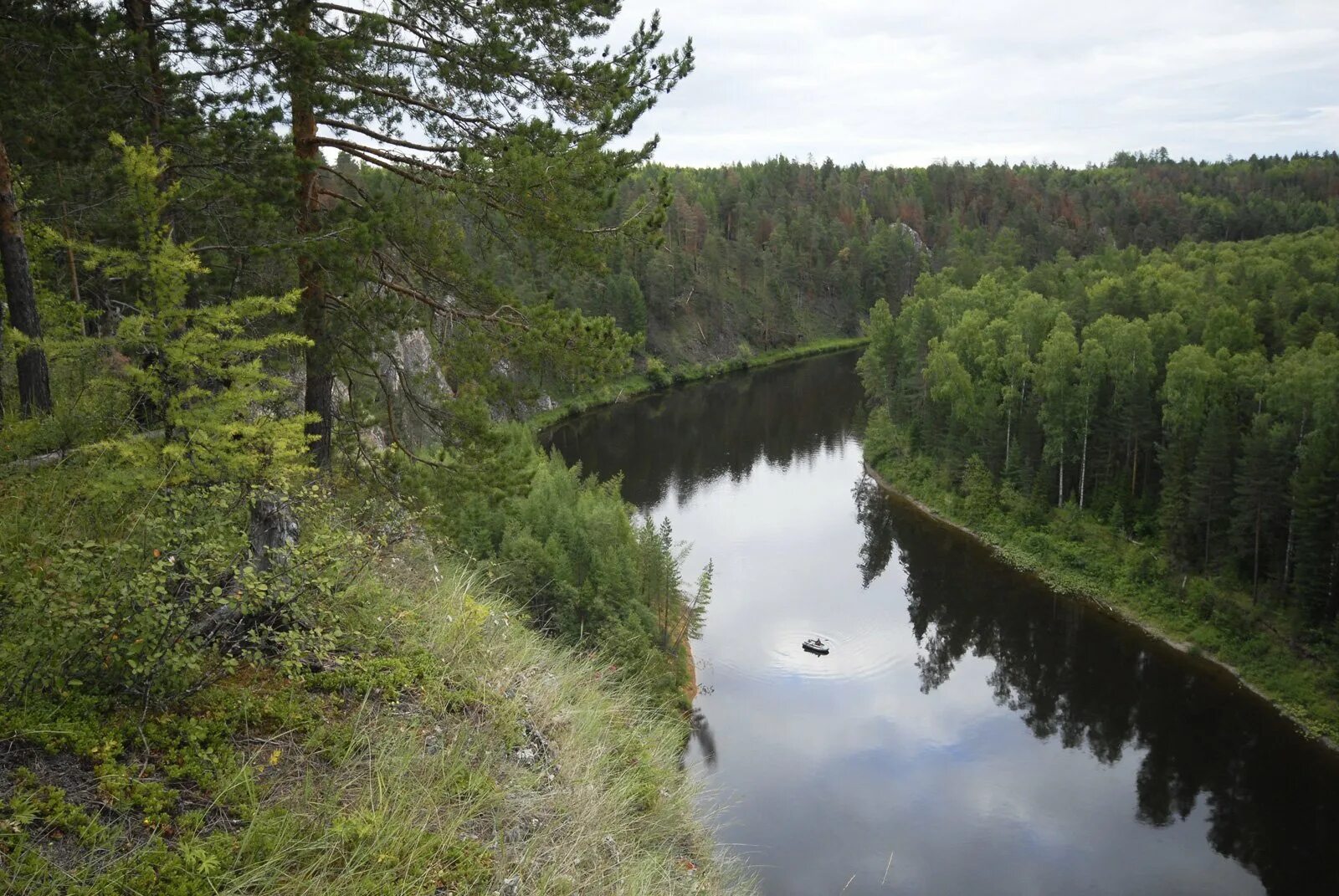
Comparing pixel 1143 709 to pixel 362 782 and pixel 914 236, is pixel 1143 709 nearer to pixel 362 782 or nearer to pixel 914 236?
pixel 362 782

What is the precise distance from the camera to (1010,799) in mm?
21391

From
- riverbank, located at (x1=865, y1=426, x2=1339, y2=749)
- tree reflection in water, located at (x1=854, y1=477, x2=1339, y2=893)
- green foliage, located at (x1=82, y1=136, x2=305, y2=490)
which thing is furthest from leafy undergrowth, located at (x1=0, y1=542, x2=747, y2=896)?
riverbank, located at (x1=865, y1=426, x2=1339, y2=749)

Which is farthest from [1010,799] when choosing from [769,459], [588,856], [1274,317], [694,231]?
[694,231]

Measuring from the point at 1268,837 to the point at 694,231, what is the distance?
73.4 m

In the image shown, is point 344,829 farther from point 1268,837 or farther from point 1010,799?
point 1268,837

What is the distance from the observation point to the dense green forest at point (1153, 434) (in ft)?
94.5

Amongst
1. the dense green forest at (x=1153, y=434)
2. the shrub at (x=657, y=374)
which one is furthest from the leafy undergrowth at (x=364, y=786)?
A: the shrub at (x=657, y=374)

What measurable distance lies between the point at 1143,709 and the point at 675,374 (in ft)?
165

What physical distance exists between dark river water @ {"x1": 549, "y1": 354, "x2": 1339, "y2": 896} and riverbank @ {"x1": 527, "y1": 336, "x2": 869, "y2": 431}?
20.5m

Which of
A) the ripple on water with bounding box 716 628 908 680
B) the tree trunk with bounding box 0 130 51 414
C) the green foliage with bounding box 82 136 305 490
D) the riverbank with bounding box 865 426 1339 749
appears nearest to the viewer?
the green foliage with bounding box 82 136 305 490

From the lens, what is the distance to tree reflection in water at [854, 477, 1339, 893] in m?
20.9

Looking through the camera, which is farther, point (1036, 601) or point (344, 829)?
point (1036, 601)

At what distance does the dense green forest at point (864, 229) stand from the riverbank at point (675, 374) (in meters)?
1.44

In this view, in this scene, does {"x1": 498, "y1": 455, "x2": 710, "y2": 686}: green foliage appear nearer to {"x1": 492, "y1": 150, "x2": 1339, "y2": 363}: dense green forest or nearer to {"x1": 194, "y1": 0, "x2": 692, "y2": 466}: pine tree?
{"x1": 194, "y1": 0, "x2": 692, "y2": 466}: pine tree
